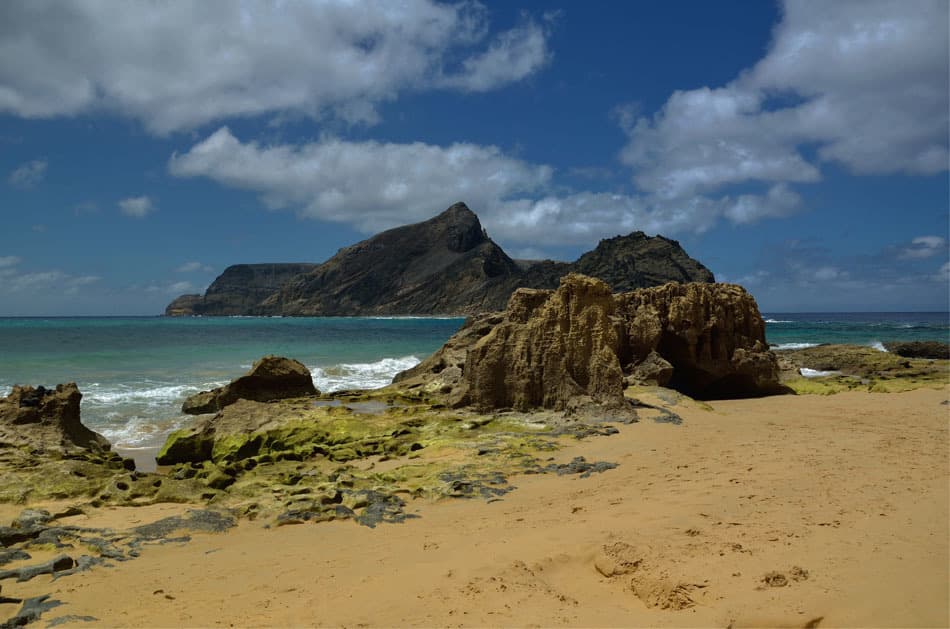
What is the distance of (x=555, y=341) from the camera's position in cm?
1359

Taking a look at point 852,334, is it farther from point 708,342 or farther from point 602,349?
point 602,349

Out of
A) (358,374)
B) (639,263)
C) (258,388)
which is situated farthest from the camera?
(639,263)

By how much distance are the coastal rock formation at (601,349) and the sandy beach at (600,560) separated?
17.7 feet

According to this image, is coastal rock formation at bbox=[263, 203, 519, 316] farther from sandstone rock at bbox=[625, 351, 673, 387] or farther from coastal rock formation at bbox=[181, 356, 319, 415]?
sandstone rock at bbox=[625, 351, 673, 387]

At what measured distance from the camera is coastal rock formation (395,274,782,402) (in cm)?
1344

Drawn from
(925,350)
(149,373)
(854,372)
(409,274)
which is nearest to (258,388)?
(149,373)

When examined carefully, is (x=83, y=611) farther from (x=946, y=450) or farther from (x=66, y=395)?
(x=946, y=450)

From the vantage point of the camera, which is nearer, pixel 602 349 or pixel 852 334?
pixel 602 349

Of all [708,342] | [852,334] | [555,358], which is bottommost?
[852,334]

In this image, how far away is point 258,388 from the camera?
17.3 m

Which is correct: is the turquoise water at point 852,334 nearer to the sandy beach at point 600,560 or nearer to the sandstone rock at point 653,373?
the sandstone rock at point 653,373

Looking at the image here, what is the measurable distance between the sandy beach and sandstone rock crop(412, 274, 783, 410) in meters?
5.35

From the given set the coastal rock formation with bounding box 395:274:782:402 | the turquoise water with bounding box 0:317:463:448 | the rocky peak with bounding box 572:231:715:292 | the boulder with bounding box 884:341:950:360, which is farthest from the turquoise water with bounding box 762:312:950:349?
the turquoise water with bounding box 0:317:463:448

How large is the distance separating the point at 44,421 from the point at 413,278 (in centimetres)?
15038
